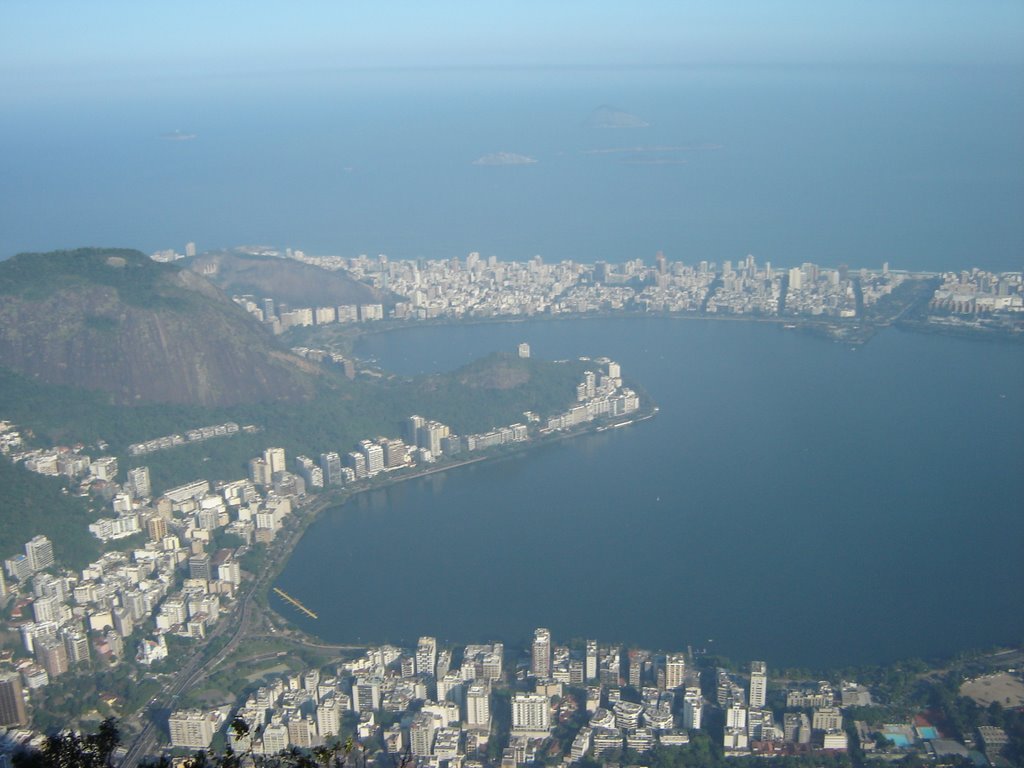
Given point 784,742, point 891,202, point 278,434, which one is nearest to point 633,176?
point 891,202

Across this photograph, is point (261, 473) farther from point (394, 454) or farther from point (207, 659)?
→ point (207, 659)

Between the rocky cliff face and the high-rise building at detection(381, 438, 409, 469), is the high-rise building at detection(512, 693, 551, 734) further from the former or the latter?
the rocky cliff face

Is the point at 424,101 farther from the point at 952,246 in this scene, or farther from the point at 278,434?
the point at 278,434

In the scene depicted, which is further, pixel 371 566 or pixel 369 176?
pixel 369 176

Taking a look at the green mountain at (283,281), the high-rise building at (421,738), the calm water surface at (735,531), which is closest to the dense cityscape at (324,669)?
the high-rise building at (421,738)

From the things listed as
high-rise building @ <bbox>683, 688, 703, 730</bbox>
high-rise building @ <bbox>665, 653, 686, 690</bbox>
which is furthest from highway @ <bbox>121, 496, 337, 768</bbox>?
high-rise building @ <bbox>683, 688, 703, 730</bbox>

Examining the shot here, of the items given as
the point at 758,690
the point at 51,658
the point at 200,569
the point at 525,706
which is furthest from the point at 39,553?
the point at 758,690
